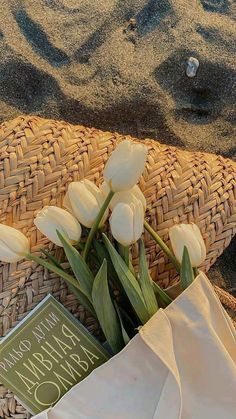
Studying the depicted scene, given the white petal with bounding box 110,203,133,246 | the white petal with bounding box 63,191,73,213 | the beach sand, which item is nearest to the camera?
the white petal with bounding box 110,203,133,246

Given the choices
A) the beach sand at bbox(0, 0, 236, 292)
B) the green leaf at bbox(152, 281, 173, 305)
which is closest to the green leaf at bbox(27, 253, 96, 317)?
the green leaf at bbox(152, 281, 173, 305)

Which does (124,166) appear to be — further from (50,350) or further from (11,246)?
(50,350)

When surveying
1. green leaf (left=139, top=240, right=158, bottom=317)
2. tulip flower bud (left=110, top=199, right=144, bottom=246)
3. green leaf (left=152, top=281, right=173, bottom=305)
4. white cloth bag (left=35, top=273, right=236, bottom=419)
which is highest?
tulip flower bud (left=110, top=199, right=144, bottom=246)

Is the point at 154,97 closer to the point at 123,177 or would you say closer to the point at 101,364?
the point at 123,177

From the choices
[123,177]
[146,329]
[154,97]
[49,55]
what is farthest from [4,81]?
[146,329]

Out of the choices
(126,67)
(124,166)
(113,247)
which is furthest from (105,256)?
(126,67)

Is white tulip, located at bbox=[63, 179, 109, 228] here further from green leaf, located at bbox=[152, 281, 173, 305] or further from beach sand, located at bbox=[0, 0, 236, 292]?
beach sand, located at bbox=[0, 0, 236, 292]
